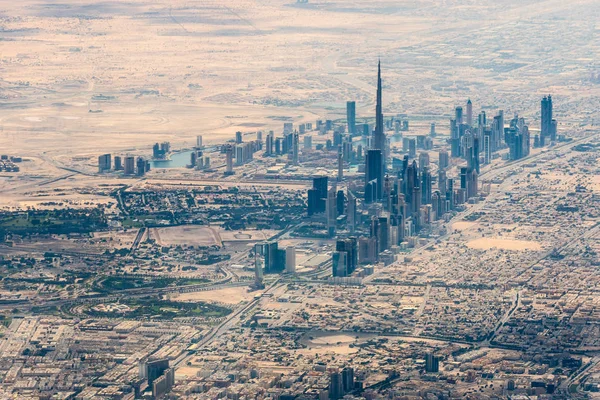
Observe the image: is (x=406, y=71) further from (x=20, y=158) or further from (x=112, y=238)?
(x=112, y=238)

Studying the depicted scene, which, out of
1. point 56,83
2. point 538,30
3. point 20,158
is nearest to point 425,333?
point 20,158

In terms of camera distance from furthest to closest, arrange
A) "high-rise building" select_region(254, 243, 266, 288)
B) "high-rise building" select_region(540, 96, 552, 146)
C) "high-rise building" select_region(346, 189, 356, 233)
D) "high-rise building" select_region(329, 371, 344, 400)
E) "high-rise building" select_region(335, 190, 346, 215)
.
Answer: "high-rise building" select_region(540, 96, 552, 146) → "high-rise building" select_region(335, 190, 346, 215) → "high-rise building" select_region(346, 189, 356, 233) → "high-rise building" select_region(254, 243, 266, 288) → "high-rise building" select_region(329, 371, 344, 400)

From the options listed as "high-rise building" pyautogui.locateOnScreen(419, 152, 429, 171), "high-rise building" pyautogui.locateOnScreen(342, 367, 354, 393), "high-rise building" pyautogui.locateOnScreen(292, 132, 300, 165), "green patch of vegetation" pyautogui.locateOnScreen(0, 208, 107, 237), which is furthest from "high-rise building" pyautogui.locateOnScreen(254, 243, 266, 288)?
"high-rise building" pyautogui.locateOnScreen(292, 132, 300, 165)

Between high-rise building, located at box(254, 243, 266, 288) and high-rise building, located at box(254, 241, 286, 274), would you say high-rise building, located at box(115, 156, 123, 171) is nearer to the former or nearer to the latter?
high-rise building, located at box(254, 243, 266, 288)

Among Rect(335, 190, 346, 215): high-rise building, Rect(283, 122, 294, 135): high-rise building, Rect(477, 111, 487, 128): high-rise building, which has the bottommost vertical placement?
Rect(335, 190, 346, 215): high-rise building

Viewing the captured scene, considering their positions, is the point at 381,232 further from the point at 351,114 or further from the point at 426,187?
the point at 351,114

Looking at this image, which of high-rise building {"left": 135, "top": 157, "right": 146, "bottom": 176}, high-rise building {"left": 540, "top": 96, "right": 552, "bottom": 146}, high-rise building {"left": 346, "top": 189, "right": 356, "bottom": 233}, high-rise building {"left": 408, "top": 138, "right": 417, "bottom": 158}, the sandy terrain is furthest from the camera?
the sandy terrain
